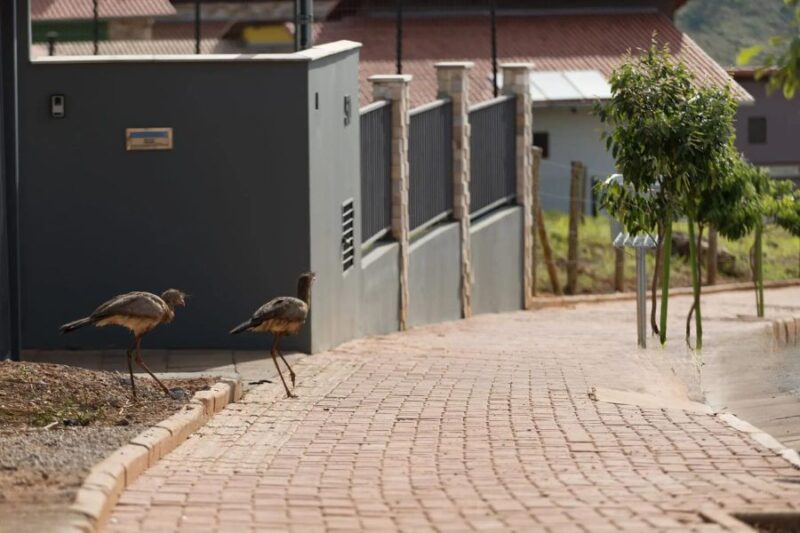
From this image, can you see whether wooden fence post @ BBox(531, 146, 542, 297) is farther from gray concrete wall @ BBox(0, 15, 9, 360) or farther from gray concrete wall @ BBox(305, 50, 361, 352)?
gray concrete wall @ BBox(0, 15, 9, 360)

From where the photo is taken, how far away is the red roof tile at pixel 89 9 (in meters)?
38.6

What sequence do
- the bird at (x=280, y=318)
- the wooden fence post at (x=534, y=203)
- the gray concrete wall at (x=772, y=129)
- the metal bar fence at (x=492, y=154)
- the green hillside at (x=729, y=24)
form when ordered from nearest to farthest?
the bird at (x=280, y=318) < the metal bar fence at (x=492, y=154) < the wooden fence post at (x=534, y=203) < the gray concrete wall at (x=772, y=129) < the green hillside at (x=729, y=24)

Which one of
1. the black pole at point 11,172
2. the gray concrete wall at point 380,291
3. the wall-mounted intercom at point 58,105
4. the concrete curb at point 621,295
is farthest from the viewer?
the concrete curb at point 621,295

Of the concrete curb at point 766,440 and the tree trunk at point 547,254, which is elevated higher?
the tree trunk at point 547,254

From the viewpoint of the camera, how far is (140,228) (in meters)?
15.0

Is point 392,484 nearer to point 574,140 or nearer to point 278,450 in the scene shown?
point 278,450

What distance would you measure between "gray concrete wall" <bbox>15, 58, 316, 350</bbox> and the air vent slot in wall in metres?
2.18

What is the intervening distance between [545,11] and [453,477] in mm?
39547

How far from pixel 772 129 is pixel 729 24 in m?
17.3

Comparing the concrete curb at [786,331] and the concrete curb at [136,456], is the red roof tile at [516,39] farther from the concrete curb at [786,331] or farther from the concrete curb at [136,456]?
the concrete curb at [136,456]

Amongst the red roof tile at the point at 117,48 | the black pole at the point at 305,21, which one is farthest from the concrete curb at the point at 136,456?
the red roof tile at the point at 117,48

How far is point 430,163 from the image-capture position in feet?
72.8

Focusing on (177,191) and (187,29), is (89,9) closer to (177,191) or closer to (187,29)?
(187,29)

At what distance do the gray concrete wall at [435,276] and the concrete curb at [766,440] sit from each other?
9.41 metres
